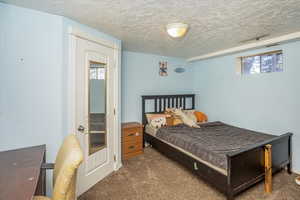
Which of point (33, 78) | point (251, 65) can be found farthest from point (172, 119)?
point (33, 78)

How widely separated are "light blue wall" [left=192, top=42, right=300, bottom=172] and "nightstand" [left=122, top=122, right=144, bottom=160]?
2177mm

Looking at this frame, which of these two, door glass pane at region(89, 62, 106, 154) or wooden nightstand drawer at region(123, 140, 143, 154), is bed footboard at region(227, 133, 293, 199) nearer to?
door glass pane at region(89, 62, 106, 154)

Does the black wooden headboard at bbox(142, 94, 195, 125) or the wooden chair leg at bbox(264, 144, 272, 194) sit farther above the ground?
the black wooden headboard at bbox(142, 94, 195, 125)

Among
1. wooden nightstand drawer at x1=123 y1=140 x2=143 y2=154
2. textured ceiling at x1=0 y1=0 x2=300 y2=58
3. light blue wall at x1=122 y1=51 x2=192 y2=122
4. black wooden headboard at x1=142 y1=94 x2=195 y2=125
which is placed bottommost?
wooden nightstand drawer at x1=123 y1=140 x2=143 y2=154

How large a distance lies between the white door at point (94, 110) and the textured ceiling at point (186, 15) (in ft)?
1.28

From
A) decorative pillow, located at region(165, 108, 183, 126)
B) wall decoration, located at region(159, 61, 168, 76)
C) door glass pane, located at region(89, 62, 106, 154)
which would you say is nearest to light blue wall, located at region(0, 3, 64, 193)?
door glass pane, located at region(89, 62, 106, 154)

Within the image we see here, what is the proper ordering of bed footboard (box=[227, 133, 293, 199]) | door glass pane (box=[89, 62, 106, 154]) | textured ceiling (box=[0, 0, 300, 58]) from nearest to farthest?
textured ceiling (box=[0, 0, 300, 58]) < bed footboard (box=[227, 133, 293, 199]) < door glass pane (box=[89, 62, 106, 154])

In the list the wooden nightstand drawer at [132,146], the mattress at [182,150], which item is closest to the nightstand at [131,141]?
the wooden nightstand drawer at [132,146]

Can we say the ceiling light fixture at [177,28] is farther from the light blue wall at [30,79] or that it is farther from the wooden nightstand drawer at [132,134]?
the wooden nightstand drawer at [132,134]

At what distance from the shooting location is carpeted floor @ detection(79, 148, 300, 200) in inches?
78.7

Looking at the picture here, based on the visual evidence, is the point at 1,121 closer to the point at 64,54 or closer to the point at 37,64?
the point at 37,64

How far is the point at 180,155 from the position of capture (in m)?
2.62

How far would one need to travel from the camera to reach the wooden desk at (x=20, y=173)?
35.4 inches

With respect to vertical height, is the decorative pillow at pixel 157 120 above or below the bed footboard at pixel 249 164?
above
